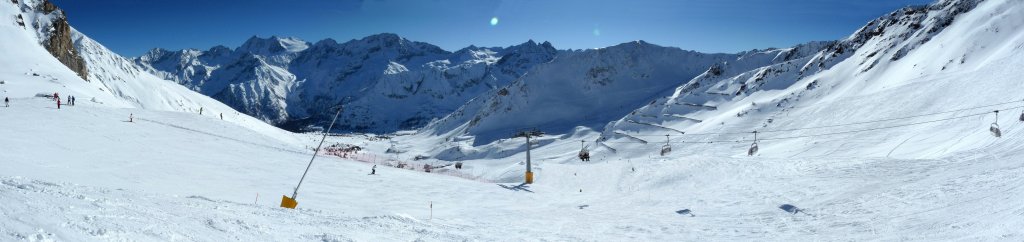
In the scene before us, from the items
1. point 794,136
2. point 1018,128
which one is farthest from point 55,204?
point 794,136

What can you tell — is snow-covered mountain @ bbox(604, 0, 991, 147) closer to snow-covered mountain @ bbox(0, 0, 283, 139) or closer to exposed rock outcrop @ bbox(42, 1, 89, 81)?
snow-covered mountain @ bbox(0, 0, 283, 139)

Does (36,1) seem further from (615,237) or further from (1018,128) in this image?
(1018,128)

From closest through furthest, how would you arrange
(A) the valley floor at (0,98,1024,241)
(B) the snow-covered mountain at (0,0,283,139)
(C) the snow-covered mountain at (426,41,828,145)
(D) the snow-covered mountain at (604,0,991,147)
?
1. (A) the valley floor at (0,98,1024,241)
2. (D) the snow-covered mountain at (604,0,991,147)
3. (B) the snow-covered mountain at (0,0,283,139)
4. (C) the snow-covered mountain at (426,41,828,145)

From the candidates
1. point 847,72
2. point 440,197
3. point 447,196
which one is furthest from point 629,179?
point 847,72

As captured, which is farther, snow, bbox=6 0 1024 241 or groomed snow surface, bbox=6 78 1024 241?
snow, bbox=6 0 1024 241

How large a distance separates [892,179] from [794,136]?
42.4 metres

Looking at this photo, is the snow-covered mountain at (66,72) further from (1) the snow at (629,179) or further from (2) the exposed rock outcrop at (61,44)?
(1) the snow at (629,179)

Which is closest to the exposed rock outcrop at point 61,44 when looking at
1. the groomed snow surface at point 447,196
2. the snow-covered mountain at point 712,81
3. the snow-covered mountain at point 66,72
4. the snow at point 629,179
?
the snow-covered mountain at point 66,72

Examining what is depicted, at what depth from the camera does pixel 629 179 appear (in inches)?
1598

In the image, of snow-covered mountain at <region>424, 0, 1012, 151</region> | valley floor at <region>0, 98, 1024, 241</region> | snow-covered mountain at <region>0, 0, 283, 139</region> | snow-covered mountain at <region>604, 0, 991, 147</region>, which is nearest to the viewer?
→ valley floor at <region>0, 98, 1024, 241</region>

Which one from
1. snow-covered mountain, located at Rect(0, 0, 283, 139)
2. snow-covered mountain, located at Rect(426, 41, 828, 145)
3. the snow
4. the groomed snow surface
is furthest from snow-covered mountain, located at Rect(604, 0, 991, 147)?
snow-covered mountain, located at Rect(0, 0, 283, 139)

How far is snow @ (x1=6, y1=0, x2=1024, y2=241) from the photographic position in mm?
13227

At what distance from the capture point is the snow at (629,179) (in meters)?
13.2

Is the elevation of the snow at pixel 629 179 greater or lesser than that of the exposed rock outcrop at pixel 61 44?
lesser
